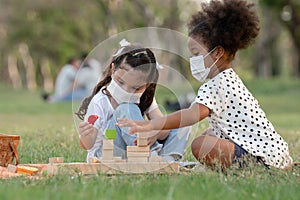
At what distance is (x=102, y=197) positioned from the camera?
3941 millimetres

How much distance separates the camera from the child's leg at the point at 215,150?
531 cm

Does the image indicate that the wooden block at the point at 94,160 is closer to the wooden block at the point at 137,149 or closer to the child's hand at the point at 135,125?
the wooden block at the point at 137,149

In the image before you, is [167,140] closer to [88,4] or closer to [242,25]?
[242,25]

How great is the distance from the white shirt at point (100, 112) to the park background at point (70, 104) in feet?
2.24

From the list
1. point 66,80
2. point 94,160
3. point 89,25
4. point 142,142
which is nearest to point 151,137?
point 142,142

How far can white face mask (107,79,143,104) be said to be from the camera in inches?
220

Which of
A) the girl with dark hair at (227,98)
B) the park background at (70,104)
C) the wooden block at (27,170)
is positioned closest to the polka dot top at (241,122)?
the girl with dark hair at (227,98)

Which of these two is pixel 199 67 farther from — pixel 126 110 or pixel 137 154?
pixel 137 154

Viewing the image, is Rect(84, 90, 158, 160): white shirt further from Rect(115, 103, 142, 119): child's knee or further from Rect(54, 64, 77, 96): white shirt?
Rect(54, 64, 77, 96): white shirt

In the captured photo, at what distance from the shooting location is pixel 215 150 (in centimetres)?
531

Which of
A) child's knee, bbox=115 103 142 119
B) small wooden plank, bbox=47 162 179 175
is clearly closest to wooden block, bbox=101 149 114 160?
small wooden plank, bbox=47 162 179 175

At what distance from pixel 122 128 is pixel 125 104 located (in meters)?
0.24

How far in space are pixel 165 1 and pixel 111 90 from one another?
28556 mm

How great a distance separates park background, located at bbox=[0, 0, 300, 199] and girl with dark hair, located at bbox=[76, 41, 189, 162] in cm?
64
